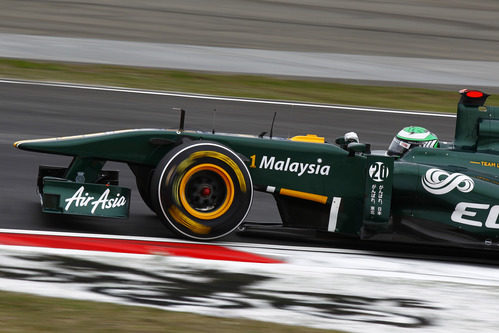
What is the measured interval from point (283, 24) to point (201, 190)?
51.6 feet

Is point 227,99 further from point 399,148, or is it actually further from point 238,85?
point 399,148

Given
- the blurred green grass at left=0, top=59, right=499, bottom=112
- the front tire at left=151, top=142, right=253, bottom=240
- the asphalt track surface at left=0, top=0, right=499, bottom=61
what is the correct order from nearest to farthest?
A: the front tire at left=151, top=142, right=253, bottom=240
the blurred green grass at left=0, top=59, right=499, bottom=112
the asphalt track surface at left=0, top=0, right=499, bottom=61

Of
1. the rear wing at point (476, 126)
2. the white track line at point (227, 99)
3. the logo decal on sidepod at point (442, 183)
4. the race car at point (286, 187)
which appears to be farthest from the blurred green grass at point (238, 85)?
the logo decal on sidepod at point (442, 183)

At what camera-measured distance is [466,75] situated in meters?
16.8

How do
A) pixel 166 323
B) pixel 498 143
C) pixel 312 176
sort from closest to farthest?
pixel 166 323 < pixel 312 176 < pixel 498 143

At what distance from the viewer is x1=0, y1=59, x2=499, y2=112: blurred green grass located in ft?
45.4

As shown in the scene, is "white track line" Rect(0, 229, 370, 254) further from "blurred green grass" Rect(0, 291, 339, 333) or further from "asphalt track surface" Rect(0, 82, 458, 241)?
"asphalt track surface" Rect(0, 82, 458, 241)

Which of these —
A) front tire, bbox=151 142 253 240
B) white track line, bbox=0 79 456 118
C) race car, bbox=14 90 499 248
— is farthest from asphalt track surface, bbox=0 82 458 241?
front tire, bbox=151 142 253 240

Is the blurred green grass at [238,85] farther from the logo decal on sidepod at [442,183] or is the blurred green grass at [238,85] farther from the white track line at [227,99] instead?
the logo decal on sidepod at [442,183]

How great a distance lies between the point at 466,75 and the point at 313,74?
338 centimetres

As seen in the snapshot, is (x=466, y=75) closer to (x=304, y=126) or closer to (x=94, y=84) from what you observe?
(x=304, y=126)

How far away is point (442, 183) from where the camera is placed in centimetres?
647

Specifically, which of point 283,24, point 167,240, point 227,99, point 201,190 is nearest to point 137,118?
point 227,99

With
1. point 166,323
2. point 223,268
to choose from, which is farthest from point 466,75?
point 166,323
